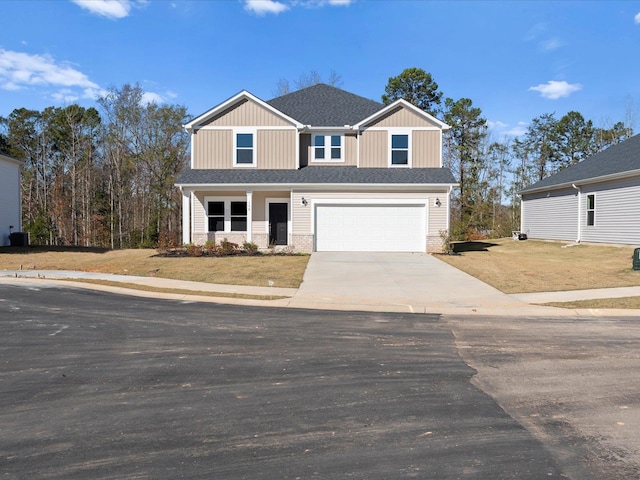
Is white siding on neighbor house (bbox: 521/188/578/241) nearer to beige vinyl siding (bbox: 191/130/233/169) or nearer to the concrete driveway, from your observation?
the concrete driveway

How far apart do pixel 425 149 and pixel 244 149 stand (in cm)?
967

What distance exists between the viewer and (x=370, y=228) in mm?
23062

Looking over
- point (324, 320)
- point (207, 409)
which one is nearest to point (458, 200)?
point (324, 320)

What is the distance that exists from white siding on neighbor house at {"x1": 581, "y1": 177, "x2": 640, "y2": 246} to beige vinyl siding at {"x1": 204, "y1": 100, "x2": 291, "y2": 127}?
17.6m

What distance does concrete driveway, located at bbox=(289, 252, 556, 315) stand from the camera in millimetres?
11078

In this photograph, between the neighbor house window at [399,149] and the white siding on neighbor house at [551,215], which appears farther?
the white siding on neighbor house at [551,215]

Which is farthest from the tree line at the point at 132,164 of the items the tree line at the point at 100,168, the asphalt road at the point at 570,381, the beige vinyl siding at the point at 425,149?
the asphalt road at the point at 570,381

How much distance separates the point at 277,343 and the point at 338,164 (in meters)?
18.7

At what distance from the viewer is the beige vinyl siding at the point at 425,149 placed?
2456 centimetres

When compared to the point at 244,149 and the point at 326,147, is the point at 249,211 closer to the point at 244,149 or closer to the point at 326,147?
the point at 244,149

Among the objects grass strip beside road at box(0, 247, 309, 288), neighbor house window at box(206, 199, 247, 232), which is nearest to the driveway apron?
grass strip beside road at box(0, 247, 309, 288)

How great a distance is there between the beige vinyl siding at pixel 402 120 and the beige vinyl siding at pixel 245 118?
16.9 feet

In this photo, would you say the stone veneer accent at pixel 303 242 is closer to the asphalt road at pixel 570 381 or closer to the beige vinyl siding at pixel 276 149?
the beige vinyl siding at pixel 276 149

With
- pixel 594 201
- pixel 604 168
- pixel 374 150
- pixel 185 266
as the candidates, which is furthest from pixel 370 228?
pixel 604 168
